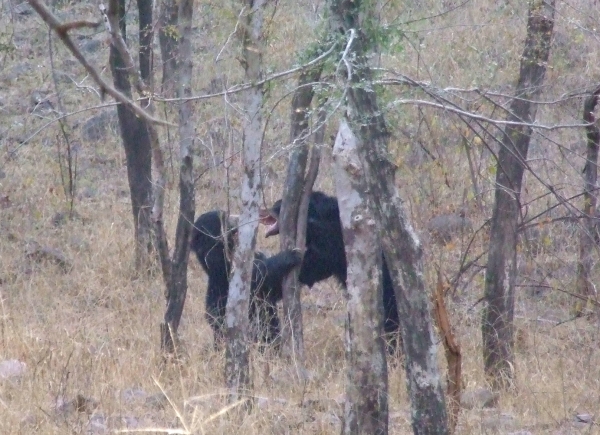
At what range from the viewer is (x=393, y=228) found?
11.9 feet

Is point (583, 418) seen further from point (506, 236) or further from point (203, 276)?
point (203, 276)

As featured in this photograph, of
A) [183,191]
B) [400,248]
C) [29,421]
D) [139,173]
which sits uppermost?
[139,173]

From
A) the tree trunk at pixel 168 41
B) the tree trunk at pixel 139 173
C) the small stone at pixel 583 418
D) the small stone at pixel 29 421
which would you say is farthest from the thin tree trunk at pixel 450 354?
the tree trunk at pixel 139 173

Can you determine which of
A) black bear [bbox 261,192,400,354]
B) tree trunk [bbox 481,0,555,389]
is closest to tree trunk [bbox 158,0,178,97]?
black bear [bbox 261,192,400,354]

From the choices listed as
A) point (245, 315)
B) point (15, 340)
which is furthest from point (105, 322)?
point (245, 315)

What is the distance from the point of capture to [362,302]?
153 inches

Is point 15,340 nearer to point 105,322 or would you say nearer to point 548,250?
point 105,322

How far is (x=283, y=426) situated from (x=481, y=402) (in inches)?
47.1

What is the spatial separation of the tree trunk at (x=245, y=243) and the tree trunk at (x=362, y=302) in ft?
3.16

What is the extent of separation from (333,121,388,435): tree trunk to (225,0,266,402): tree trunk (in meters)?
0.96

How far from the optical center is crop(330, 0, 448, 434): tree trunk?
11.9ft

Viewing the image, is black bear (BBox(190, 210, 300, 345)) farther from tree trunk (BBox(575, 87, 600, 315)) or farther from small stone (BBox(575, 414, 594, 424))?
tree trunk (BBox(575, 87, 600, 315))

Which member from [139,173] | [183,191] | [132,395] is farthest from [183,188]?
[139,173]

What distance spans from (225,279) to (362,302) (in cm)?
260
